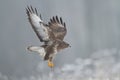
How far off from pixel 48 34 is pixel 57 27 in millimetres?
94

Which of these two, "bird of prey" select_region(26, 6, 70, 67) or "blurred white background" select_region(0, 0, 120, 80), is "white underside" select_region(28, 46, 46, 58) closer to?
"bird of prey" select_region(26, 6, 70, 67)

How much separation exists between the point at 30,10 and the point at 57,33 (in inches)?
13.1

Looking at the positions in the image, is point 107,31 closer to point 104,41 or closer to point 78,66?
point 104,41

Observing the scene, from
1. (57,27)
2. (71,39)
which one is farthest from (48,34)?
(71,39)

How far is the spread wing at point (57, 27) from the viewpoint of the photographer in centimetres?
316

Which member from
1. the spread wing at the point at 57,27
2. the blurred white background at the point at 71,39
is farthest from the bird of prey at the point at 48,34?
the blurred white background at the point at 71,39

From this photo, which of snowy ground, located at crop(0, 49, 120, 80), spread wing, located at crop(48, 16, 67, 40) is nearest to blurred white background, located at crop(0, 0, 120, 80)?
snowy ground, located at crop(0, 49, 120, 80)

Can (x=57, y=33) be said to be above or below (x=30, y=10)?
below

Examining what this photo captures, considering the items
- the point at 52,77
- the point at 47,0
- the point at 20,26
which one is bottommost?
the point at 52,77

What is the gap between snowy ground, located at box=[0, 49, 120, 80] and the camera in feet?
11.6

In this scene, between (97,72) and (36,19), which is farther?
(97,72)

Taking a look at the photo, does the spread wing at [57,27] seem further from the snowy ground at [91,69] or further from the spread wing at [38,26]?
the snowy ground at [91,69]

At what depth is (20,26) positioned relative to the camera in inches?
140

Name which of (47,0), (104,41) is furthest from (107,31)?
(47,0)
